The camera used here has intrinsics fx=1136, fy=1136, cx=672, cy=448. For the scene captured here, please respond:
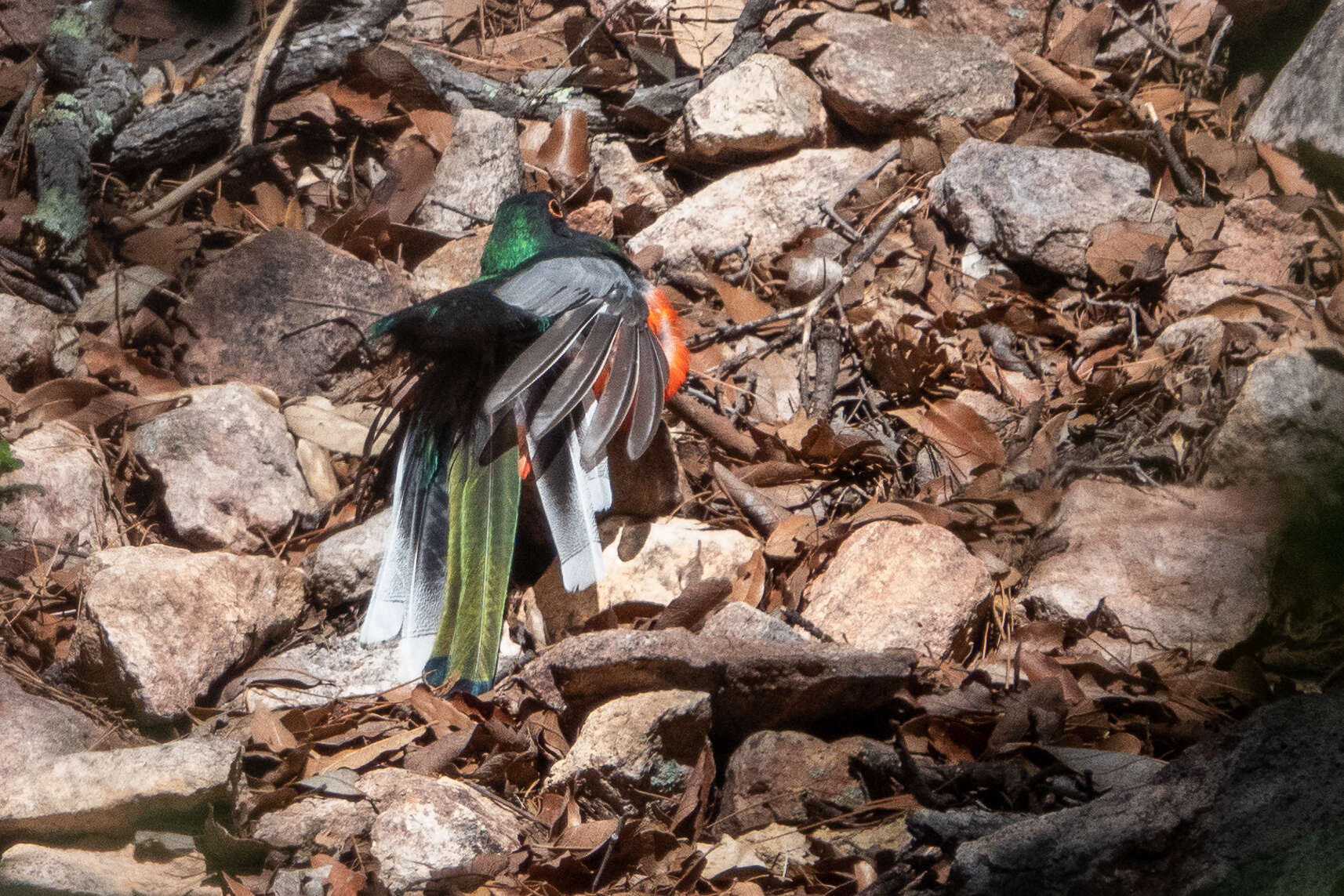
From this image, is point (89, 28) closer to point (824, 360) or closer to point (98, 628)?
point (98, 628)

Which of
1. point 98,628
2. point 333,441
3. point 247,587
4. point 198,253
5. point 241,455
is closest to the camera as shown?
point 98,628

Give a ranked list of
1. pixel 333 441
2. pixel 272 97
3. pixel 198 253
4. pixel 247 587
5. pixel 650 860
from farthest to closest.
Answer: pixel 272 97, pixel 198 253, pixel 333 441, pixel 247 587, pixel 650 860

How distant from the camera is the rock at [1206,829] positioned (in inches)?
63.4

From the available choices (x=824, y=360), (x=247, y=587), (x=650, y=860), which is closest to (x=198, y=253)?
(x=247, y=587)

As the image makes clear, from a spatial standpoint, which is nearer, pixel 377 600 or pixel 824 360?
pixel 377 600

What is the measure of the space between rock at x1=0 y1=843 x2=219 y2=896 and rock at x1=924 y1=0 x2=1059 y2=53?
430cm

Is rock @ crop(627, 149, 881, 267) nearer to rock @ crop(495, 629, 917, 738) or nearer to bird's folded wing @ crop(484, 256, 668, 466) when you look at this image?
bird's folded wing @ crop(484, 256, 668, 466)

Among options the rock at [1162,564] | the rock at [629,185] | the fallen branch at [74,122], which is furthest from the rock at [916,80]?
the fallen branch at [74,122]

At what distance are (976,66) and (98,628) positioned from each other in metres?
3.78

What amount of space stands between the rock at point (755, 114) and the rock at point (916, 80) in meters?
0.14

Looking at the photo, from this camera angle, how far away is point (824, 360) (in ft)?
13.1

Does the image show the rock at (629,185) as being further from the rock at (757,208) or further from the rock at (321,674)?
the rock at (321,674)

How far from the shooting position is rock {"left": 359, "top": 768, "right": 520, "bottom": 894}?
246 cm

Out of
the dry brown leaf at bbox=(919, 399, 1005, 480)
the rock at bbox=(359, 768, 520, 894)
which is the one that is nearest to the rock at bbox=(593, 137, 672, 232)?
the dry brown leaf at bbox=(919, 399, 1005, 480)
